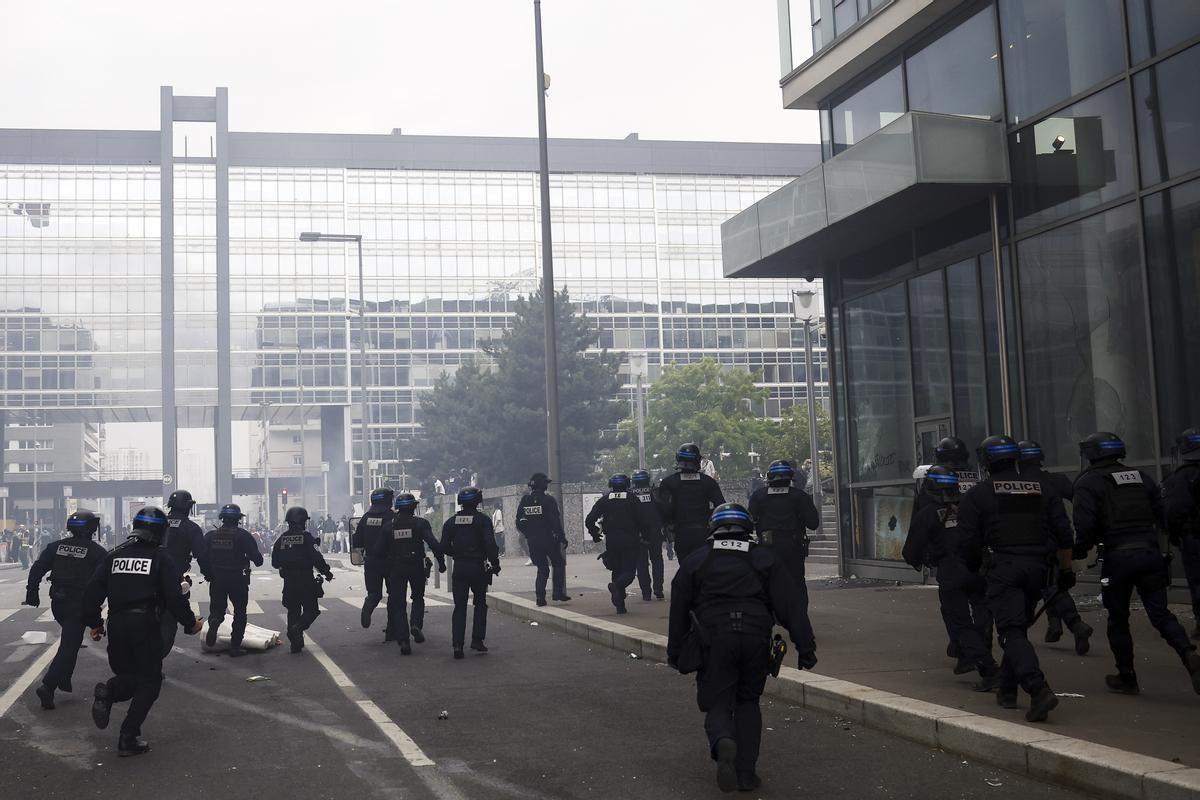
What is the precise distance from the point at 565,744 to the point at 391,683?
348 centimetres

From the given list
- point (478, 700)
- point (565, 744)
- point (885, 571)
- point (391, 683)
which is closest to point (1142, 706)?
point (565, 744)

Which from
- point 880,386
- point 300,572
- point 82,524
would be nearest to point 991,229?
point 880,386

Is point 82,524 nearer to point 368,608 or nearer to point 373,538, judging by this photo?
point 373,538

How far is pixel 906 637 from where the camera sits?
12.2m

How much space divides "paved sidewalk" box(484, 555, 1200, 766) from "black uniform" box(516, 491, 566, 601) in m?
0.41

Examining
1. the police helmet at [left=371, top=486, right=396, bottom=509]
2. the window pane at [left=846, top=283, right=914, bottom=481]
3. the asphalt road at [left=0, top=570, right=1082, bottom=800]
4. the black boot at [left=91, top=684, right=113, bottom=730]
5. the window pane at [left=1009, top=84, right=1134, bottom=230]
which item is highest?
the window pane at [left=1009, top=84, right=1134, bottom=230]

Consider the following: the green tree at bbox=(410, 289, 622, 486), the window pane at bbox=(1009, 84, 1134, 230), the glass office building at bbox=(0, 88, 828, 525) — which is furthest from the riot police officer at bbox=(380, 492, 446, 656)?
the glass office building at bbox=(0, 88, 828, 525)

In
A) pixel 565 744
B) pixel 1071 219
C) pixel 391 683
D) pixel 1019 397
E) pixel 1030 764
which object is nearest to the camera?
pixel 1030 764

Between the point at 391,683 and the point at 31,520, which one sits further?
the point at 31,520

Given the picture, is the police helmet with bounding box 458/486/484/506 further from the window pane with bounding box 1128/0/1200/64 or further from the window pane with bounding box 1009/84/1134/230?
the window pane with bounding box 1128/0/1200/64

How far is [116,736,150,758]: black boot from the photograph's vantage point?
799cm

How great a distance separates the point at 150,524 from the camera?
866 cm

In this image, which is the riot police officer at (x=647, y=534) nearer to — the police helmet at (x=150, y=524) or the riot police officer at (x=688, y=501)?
the riot police officer at (x=688, y=501)

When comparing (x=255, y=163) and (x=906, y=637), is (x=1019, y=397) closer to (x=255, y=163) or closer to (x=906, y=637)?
(x=906, y=637)
